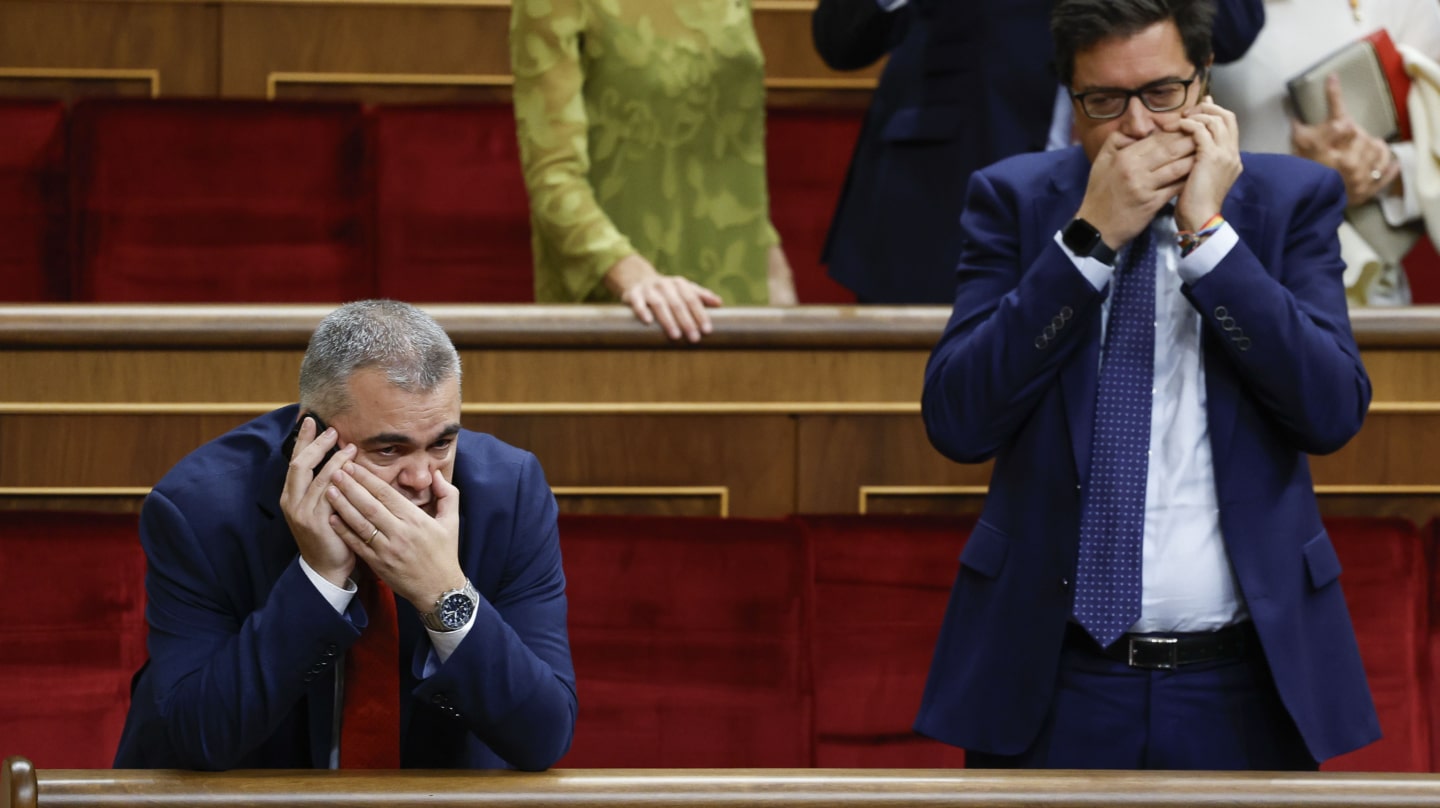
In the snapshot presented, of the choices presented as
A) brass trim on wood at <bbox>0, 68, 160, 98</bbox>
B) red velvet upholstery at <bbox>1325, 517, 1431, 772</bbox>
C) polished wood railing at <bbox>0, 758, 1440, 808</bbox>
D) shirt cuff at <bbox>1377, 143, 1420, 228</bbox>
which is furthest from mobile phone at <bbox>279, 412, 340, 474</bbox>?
brass trim on wood at <bbox>0, 68, 160, 98</bbox>

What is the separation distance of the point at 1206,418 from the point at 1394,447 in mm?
394

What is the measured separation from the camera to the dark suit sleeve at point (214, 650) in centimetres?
67

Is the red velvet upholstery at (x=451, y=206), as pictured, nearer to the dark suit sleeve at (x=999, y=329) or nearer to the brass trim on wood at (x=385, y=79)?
the brass trim on wood at (x=385, y=79)

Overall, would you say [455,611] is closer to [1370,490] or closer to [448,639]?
[448,639]

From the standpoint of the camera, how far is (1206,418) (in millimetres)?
738

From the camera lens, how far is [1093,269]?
2.35 ft

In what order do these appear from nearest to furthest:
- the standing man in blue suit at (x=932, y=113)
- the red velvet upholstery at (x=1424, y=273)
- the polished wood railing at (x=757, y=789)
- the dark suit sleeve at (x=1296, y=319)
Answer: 1. the polished wood railing at (x=757, y=789)
2. the dark suit sleeve at (x=1296, y=319)
3. the standing man in blue suit at (x=932, y=113)
4. the red velvet upholstery at (x=1424, y=273)

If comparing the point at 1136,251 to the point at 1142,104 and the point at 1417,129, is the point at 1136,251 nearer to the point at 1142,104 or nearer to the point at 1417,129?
the point at 1142,104

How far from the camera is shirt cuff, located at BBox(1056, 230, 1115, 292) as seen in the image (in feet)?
2.35

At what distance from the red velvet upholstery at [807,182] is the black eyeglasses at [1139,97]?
0.77m

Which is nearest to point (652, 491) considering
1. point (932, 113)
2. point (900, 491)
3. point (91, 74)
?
point (900, 491)

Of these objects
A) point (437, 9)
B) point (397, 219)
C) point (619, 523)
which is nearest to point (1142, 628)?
point (619, 523)

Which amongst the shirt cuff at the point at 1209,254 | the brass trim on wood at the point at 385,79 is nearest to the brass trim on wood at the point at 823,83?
the brass trim on wood at the point at 385,79

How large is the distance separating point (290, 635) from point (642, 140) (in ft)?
1.61
